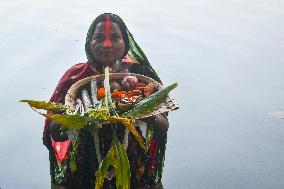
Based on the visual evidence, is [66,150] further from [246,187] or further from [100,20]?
[246,187]

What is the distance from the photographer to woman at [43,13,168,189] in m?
2.54

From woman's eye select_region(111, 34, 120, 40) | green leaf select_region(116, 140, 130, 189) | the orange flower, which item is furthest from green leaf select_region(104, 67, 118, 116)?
woman's eye select_region(111, 34, 120, 40)

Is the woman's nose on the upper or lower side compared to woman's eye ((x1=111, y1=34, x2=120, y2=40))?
lower

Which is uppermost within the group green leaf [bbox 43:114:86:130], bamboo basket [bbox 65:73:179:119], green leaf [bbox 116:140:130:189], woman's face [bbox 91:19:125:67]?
woman's face [bbox 91:19:125:67]

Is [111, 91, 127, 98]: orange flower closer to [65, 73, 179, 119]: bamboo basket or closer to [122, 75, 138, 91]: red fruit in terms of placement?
[122, 75, 138, 91]: red fruit

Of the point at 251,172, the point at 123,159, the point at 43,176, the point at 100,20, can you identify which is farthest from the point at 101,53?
the point at 251,172

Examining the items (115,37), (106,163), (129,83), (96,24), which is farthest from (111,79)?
(106,163)

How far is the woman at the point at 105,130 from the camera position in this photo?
2542 millimetres

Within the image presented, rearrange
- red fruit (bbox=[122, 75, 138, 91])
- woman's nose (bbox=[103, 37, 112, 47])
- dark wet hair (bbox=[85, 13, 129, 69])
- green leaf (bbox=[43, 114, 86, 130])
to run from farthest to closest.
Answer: dark wet hair (bbox=[85, 13, 129, 69]), woman's nose (bbox=[103, 37, 112, 47]), red fruit (bbox=[122, 75, 138, 91]), green leaf (bbox=[43, 114, 86, 130])

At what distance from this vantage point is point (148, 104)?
2326 mm

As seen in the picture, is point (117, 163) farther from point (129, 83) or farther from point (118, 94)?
point (129, 83)

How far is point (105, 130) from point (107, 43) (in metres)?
0.66

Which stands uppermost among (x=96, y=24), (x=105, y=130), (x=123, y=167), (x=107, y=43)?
(x=96, y=24)

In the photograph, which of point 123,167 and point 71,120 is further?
point 123,167
